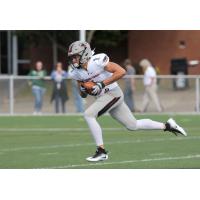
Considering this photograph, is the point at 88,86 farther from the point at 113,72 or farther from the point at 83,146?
the point at 83,146

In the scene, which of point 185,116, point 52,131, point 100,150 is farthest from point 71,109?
point 100,150

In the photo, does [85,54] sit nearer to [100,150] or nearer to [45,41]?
[100,150]

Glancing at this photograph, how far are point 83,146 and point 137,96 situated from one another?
1093cm

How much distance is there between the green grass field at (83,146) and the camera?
1183 cm

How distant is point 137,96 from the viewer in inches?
1008

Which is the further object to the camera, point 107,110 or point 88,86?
point 107,110

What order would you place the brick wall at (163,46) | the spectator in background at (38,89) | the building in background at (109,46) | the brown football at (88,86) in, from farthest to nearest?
the building in background at (109,46)
the brick wall at (163,46)
the spectator in background at (38,89)
the brown football at (88,86)

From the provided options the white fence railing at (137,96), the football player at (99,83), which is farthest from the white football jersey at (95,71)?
the white fence railing at (137,96)

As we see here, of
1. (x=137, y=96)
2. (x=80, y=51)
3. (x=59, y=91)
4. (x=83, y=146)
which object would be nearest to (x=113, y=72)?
(x=80, y=51)

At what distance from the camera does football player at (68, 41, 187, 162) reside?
1168 cm

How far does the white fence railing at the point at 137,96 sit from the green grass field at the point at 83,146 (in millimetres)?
3390

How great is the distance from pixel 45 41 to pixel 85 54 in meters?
29.8

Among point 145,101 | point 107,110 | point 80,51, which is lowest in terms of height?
point 145,101

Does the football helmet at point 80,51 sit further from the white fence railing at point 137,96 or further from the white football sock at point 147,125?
the white fence railing at point 137,96
